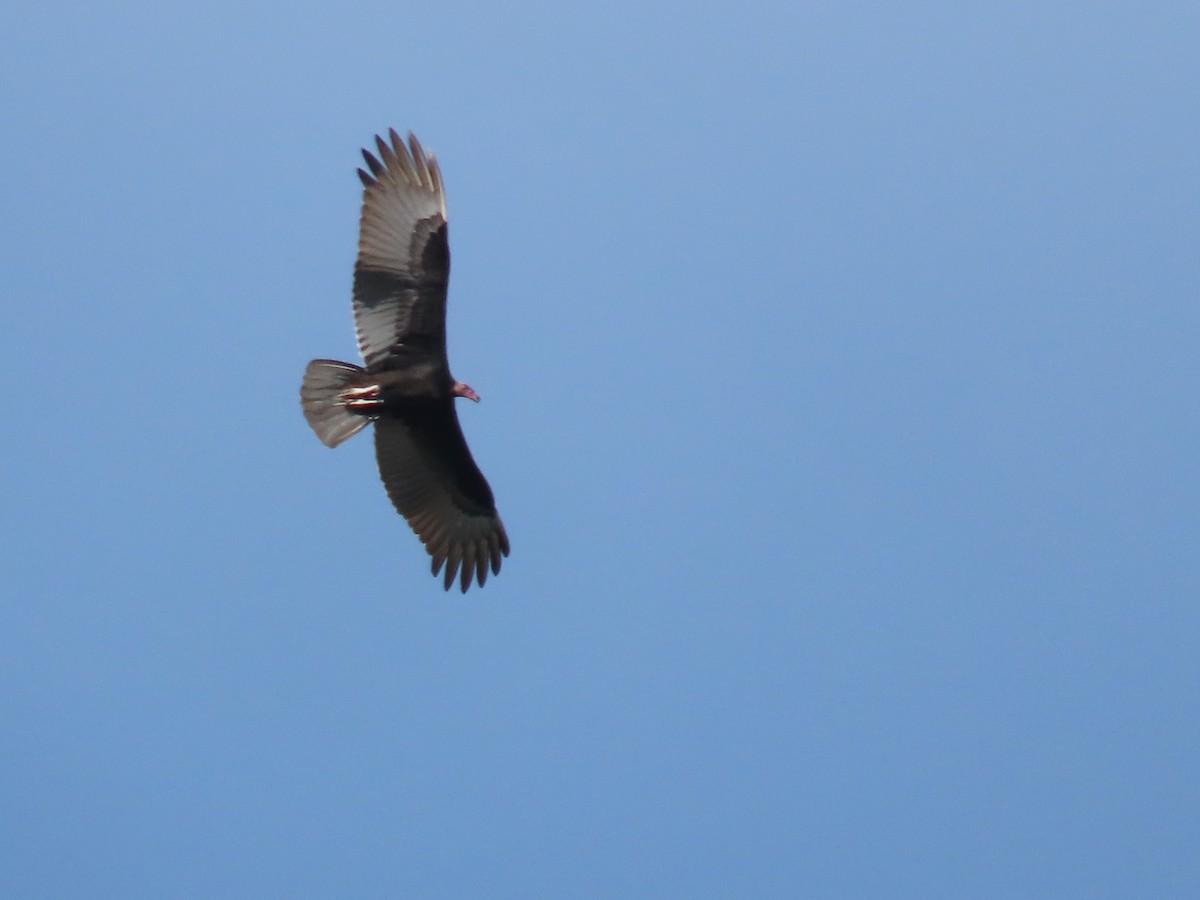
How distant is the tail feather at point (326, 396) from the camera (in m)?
11.2

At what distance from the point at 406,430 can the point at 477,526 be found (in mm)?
868

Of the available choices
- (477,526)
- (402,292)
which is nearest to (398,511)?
(477,526)

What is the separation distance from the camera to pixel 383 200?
11.0 metres

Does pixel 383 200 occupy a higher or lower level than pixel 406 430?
higher

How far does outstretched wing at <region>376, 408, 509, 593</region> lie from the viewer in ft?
37.7

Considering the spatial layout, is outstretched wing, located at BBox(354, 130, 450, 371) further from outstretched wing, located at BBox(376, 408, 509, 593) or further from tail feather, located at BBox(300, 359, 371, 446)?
outstretched wing, located at BBox(376, 408, 509, 593)

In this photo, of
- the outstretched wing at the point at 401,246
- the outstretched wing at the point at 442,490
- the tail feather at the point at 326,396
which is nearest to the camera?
the outstretched wing at the point at 401,246

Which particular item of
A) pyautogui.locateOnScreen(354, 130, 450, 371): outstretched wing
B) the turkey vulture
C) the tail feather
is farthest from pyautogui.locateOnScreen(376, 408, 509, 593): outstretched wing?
pyautogui.locateOnScreen(354, 130, 450, 371): outstretched wing

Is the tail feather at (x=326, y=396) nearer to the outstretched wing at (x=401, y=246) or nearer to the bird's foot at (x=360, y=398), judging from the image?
the bird's foot at (x=360, y=398)

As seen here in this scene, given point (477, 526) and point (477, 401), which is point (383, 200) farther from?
point (477, 526)

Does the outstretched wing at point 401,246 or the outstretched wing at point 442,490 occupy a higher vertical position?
the outstretched wing at point 401,246

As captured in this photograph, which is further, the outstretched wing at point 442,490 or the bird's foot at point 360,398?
the outstretched wing at point 442,490

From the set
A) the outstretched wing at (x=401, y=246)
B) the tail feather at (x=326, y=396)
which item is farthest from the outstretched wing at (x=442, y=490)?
the outstretched wing at (x=401, y=246)

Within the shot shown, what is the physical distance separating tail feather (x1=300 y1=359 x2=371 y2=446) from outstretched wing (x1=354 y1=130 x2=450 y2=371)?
28 centimetres
